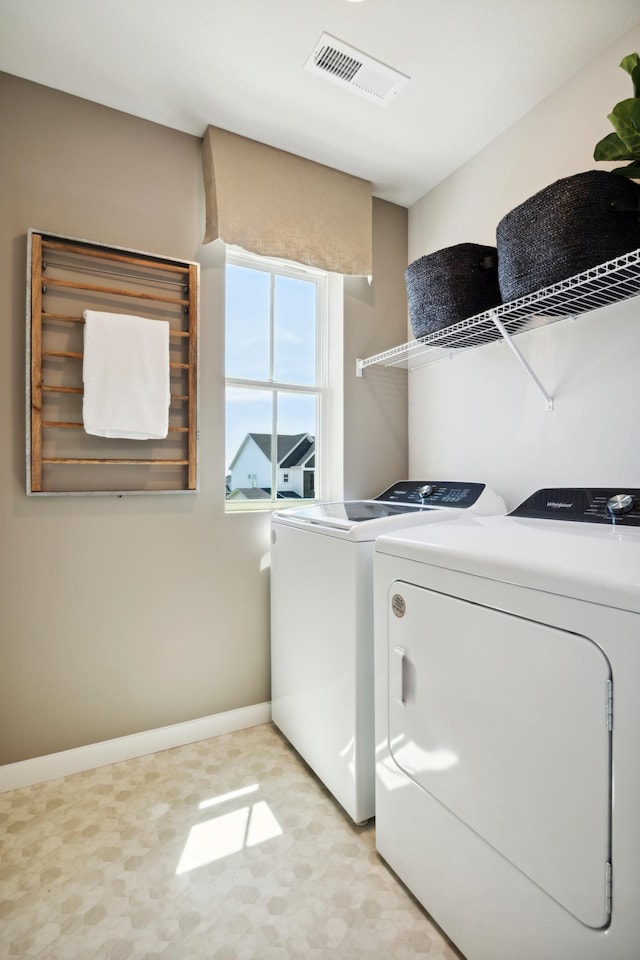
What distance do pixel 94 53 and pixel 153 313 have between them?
862 millimetres

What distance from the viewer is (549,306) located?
65.1 inches

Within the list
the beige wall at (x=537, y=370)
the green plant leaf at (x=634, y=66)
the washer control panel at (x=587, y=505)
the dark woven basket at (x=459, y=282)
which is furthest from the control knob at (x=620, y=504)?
the green plant leaf at (x=634, y=66)

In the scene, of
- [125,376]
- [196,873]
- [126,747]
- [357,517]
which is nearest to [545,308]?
[357,517]

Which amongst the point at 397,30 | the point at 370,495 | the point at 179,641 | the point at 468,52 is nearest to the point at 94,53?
the point at 397,30

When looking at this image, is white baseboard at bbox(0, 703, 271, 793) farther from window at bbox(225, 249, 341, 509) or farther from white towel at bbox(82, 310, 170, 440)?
white towel at bbox(82, 310, 170, 440)

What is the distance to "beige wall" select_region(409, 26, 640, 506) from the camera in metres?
1.65

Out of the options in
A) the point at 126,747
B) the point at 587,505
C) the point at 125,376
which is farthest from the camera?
the point at 126,747

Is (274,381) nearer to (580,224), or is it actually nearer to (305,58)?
(305,58)

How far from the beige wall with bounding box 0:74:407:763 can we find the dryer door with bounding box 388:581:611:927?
1.12m

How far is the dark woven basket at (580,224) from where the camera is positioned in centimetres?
135

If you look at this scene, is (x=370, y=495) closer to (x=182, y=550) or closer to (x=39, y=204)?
(x=182, y=550)

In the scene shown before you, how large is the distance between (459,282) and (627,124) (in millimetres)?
659

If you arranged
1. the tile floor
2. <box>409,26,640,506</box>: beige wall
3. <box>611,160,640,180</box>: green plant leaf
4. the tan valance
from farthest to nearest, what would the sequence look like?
the tan valance < <box>409,26,640,506</box>: beige wall < <box>611,160,640,180</box>: green plant leaf < the tile floor

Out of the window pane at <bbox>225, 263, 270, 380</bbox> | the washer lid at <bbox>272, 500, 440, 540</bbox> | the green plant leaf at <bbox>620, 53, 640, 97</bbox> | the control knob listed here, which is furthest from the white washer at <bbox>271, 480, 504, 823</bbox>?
the green plant leaf at <bbox>620, 53, 640, 97</bbox>
